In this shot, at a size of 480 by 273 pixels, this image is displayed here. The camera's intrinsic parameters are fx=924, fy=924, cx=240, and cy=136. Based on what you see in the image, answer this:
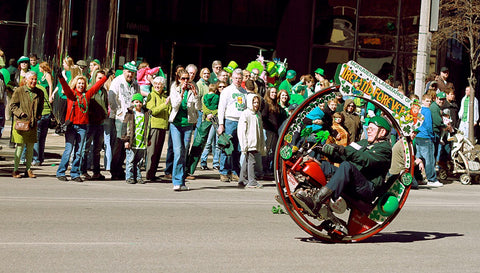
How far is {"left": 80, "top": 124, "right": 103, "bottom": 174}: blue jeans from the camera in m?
15.0

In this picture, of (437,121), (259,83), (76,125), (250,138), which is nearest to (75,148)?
(76,125)

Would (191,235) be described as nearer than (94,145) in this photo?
Yes

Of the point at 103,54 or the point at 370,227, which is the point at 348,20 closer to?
the point at 103,54

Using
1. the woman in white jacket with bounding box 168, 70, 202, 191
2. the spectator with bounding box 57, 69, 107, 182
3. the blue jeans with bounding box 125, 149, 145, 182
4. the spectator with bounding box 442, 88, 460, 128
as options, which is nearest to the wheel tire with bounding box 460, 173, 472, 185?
the spectator with bounding box 442, 88, 460, 128

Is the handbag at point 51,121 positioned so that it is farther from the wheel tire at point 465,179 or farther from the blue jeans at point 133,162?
the wheel tire at point 465,179

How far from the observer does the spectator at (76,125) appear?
14.8 meters

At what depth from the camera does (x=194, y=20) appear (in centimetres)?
2870

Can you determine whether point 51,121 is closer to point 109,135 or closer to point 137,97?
point 109,135

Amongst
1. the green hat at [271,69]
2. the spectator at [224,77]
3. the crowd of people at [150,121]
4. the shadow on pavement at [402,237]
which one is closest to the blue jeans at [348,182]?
the shadow on pavement at [402,237]

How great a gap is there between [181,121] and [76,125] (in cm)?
177

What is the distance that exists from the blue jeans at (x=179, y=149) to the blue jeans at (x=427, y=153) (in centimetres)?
533

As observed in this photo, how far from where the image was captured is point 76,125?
48.7 ft

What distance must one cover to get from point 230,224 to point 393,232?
1920 mm

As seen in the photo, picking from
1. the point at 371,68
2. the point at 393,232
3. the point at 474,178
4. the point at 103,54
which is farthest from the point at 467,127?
the point at 393,232
